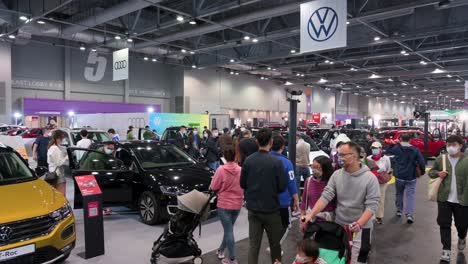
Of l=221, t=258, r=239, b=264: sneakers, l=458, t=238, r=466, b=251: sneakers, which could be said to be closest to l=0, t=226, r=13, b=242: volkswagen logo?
l=221, t=258, r=239, b=264: sneakers

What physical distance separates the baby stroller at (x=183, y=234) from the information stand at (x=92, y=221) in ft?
3.56

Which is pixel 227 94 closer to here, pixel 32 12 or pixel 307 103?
pixel 307 103

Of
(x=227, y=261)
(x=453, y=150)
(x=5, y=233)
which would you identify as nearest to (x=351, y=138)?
(x=453, y=150)

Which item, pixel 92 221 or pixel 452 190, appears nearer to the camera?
pixel 452 190

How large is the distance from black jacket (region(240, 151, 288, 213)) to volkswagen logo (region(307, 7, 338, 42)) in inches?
204

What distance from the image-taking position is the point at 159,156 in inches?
278

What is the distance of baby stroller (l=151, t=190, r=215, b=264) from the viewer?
403cm

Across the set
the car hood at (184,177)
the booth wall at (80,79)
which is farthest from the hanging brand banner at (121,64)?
the car hood at (184,177)

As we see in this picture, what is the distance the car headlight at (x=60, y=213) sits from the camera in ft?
13.0

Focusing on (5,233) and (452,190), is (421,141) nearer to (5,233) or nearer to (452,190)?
(452,190)

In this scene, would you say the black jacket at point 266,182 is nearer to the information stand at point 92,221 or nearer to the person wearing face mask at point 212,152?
the information stand at point 92,221

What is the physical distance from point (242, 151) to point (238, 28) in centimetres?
1172

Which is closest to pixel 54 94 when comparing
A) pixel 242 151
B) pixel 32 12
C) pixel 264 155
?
pixel 32 12

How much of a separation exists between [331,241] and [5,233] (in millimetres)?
3040
